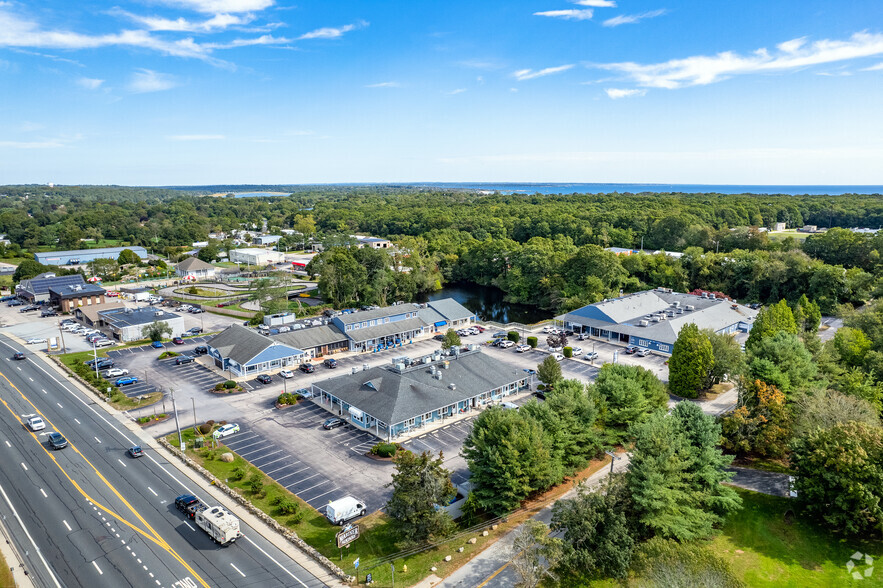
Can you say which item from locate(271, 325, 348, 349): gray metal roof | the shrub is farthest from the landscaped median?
locate(271, 325, 348, 349): gray metal roof

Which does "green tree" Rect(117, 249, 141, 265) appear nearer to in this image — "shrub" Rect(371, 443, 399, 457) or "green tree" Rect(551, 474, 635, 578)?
"shrub" Rect(371, 443, 399, 457)

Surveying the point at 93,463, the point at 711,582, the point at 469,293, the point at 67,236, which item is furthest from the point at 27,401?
the point at 67,236

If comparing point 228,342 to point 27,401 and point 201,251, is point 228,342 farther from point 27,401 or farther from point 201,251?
point 201,251

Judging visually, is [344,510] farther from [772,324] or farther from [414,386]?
[772,324]

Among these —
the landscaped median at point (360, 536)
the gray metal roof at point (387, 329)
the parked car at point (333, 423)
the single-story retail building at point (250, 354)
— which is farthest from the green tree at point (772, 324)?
the single-story retail building at point (250, 354)

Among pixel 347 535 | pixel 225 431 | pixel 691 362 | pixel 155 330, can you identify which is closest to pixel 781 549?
pixel 691 362

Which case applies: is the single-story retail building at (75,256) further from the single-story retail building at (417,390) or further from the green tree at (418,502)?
the green tree at (418,502)
